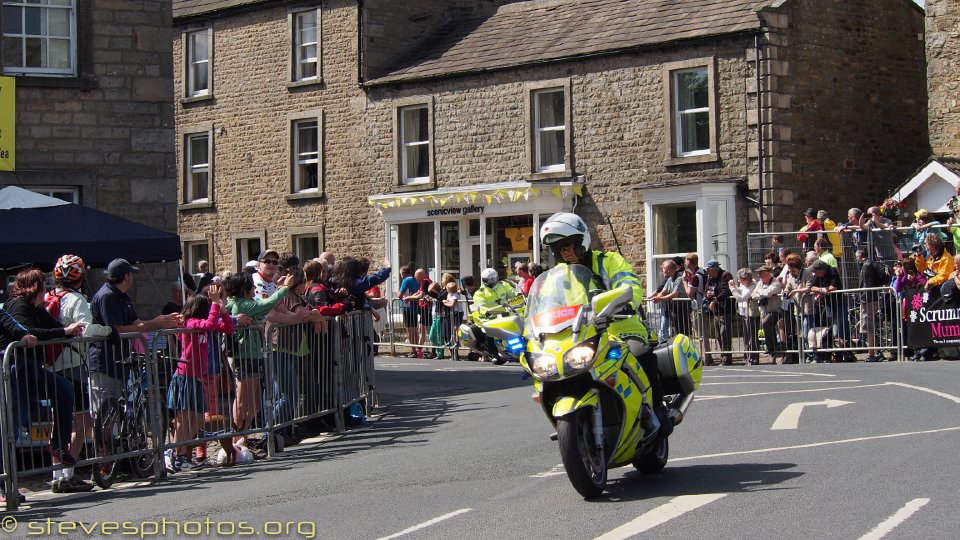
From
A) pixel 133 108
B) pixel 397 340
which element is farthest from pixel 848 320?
pixel 133 108

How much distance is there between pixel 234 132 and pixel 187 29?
3.66m

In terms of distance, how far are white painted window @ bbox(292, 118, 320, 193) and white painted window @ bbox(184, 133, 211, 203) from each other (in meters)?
3.89

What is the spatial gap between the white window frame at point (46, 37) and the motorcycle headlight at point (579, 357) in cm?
1357

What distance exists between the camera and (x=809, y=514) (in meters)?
8.16

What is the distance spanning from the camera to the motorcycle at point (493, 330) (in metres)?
9.43

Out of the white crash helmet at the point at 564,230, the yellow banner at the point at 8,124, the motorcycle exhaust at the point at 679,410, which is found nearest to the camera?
the white crash helmet at the point at 564,230

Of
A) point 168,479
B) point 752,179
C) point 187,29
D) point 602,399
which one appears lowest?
point 168,479

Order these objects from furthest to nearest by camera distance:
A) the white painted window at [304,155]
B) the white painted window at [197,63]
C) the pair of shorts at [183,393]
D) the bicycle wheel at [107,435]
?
the white painted window at [197,63], the white painted window at [304,155], the pair of shorts at [183,393], the bicycle wheel at [107,435]

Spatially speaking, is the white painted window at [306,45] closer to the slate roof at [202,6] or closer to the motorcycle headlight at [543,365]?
the slate roof at [202,6]

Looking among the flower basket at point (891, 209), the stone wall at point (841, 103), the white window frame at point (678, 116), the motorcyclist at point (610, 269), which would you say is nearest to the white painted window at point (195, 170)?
the white window frame at point (678, 116)

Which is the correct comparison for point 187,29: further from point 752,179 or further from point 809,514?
point 809,514

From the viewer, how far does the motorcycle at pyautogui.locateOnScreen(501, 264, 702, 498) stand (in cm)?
883

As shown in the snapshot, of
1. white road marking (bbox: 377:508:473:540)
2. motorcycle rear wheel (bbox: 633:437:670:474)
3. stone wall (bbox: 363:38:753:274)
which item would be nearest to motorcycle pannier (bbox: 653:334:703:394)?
motorcycle rear wheel (bbox: 633:437:670:474)

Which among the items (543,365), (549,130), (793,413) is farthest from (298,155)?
(543,365)
